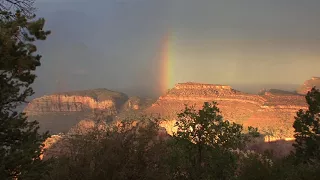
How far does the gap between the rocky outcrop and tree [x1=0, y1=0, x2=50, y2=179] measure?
12501 cm

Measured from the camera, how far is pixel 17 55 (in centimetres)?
1086

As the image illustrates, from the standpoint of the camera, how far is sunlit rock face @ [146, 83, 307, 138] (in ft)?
275

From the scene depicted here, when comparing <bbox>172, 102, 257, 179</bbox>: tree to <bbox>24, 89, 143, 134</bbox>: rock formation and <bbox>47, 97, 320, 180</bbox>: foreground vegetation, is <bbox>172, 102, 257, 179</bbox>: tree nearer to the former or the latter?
<bbox>47, 97, 320, 180</bbox>: foreground vegetation

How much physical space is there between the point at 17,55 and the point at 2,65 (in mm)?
559

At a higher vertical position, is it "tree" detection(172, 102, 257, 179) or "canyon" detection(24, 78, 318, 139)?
"tree" detection(172, 102, 257, 179)

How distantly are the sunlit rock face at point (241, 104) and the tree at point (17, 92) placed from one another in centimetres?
6140

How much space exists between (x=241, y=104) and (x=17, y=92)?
90.8 metres

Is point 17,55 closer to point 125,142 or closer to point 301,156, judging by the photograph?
point 125,142

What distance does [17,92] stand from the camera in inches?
471

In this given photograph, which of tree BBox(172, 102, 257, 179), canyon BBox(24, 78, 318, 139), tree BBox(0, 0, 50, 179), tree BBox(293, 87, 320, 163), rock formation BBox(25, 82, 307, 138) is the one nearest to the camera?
tree BBox(0, 0, 50, 179)

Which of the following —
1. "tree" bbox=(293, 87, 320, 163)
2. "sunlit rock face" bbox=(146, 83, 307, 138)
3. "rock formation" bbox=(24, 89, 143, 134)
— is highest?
"tree" bbox=(293, 87, 320, 163)

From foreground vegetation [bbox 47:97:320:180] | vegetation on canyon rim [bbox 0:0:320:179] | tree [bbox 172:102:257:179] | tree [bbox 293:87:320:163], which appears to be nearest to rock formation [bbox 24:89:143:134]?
tree [bbox 293:87:320:163]

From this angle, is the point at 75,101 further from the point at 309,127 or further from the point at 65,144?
the point at 65,144

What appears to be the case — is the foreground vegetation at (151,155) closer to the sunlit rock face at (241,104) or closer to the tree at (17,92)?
the tree at (17,92)
